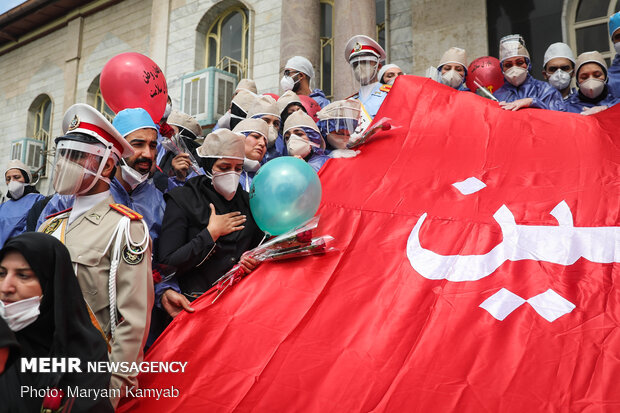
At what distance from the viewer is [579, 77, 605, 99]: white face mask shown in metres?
4.19

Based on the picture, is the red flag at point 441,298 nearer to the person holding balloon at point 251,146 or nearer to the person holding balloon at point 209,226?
the person holding balloon at point 209,226

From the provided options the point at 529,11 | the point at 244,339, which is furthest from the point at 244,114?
the point at 529,11

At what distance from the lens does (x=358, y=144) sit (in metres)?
3.63

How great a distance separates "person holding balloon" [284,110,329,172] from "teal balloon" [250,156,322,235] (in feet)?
3.92

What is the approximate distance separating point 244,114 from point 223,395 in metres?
3.17

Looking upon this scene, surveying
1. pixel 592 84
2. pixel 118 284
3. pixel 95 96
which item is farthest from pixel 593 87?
pixel 95 96

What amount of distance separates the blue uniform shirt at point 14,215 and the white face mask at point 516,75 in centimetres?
473

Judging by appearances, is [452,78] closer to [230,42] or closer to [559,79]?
[559,79]

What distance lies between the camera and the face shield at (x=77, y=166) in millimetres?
2115

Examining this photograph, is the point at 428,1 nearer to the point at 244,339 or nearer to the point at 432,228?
the point at 432,228

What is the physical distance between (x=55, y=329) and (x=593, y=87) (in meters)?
4.26

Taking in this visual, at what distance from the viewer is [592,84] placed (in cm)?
419

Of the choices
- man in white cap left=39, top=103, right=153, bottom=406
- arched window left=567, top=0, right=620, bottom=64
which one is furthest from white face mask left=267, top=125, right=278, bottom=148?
arched window left=567, top=0, right=620, bottom=64

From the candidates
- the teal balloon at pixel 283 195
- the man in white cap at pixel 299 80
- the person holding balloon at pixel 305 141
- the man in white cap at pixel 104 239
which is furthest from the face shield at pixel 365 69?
the man in white cap at pixel 104 239
